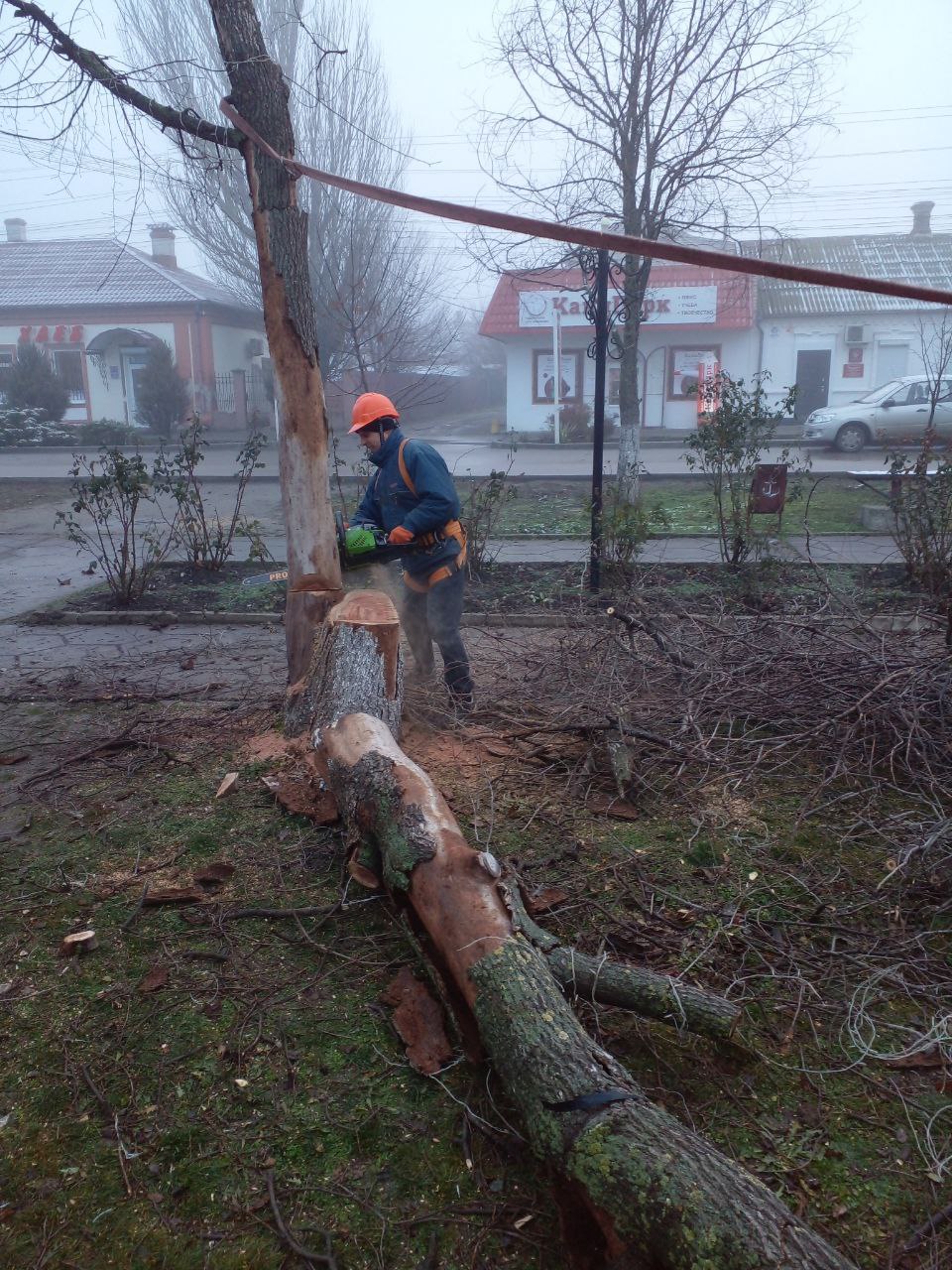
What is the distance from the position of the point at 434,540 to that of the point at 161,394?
25876 millimetres

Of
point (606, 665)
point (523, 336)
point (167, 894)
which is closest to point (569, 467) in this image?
point (523, 336)

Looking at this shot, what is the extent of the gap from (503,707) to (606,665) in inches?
25.1

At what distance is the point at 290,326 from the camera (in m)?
4.34

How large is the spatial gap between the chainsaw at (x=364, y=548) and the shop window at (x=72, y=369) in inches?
1191

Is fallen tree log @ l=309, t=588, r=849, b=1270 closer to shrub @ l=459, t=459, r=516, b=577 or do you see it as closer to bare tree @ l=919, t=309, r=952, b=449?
shrub @ l=459, t=459, r=516, b=577

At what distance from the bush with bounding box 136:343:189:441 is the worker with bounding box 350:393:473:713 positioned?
81.3 feet

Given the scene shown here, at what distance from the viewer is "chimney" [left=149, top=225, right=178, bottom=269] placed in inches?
1382

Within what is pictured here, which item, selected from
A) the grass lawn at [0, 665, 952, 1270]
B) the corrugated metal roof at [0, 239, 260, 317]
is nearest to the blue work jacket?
the grass lawn at [0, 665, 952, 1270]

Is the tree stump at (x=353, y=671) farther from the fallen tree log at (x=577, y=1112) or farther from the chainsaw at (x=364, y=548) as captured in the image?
the fallen tree log at (x=577, y=1112)

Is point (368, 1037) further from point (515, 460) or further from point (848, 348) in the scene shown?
point (848, 348)

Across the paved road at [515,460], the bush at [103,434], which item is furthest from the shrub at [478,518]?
the bush at [103,434]

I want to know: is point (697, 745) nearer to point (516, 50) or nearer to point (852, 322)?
point (516, 50)

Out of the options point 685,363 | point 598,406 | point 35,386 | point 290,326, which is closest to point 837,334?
point 685,363

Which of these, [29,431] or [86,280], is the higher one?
[86,280]
